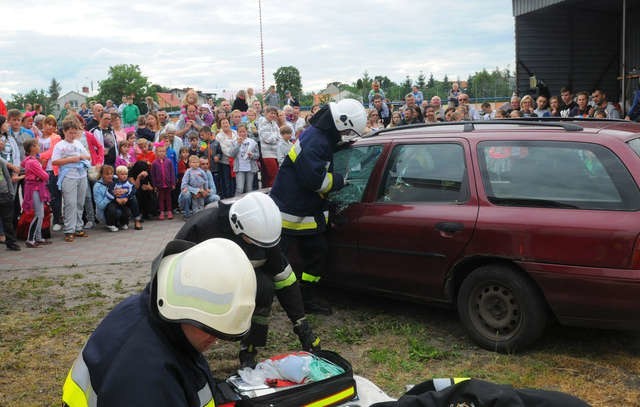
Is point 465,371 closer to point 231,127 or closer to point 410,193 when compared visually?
point 410,193

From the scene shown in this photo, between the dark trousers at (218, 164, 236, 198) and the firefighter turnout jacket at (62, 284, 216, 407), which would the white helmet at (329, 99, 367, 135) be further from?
the dark trousers at (218, 164, 236, 198)

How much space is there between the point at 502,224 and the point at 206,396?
2984mm

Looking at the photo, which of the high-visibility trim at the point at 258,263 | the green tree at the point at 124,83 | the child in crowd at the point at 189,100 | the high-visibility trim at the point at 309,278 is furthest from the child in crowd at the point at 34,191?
the green tree at the point at 124,83

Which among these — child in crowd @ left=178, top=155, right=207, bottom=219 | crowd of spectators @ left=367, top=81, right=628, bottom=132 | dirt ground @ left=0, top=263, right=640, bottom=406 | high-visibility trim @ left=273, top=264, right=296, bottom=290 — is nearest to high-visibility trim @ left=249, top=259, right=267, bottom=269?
high-visibility trim @ left=273, top=264, right=296, bottom=290

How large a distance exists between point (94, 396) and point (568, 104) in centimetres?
1115

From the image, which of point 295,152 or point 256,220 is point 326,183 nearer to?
point 295,152

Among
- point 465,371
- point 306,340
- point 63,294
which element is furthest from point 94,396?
point 63,294

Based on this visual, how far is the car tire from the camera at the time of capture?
436cm

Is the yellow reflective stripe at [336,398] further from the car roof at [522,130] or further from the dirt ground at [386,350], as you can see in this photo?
the car roof at [522,130]

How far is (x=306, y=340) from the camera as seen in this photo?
4371mm

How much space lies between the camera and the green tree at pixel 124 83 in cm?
9138

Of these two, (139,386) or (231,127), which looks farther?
(231,127)

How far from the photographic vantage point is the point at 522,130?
4.76 metres

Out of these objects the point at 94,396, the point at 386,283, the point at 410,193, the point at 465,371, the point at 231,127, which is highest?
the point at 231,127
